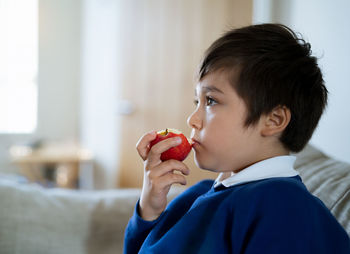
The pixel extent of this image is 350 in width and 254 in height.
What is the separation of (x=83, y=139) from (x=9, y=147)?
0.82 metres

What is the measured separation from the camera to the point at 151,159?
0.81 metres

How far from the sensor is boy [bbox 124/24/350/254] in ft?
2.13

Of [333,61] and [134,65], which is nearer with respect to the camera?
[333,61]

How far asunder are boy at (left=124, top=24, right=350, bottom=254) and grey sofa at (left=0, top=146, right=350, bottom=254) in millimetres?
382

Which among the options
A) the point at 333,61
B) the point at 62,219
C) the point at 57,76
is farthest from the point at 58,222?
the point at 57,76

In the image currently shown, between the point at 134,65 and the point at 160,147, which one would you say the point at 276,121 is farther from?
the point at 134,65

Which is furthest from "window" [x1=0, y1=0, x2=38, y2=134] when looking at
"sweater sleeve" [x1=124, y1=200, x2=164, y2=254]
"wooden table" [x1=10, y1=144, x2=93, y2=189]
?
"sweater sleeve" [x1=124, y1=200, x2=164, y2=254]

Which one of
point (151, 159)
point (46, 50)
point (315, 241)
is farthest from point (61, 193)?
point (46, 50)

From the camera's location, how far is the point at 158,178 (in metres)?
0.79

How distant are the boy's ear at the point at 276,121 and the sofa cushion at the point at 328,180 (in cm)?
23

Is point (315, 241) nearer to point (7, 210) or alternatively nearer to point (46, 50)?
point (7, 210)

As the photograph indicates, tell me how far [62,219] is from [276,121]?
2.87 ft

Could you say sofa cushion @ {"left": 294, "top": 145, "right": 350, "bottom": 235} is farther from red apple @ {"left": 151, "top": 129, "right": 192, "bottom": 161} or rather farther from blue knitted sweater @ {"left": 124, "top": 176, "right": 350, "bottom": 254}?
red apple @ {"left": 151, "top": 129, "right": 192, "bottom": 161}

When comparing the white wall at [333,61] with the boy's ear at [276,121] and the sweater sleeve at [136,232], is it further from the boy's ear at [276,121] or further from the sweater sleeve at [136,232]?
the sweater sleeve at [136,232]
